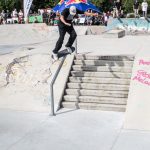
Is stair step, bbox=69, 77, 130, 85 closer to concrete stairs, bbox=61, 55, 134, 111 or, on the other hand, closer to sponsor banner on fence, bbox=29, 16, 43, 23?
concrete stairs, bbox=61, 55, 134, 111

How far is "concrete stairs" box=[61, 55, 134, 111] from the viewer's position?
876 centimetres

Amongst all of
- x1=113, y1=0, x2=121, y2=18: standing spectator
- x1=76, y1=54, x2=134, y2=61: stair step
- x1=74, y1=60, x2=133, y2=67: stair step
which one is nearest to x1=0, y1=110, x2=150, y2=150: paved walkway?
x1=74, y1=60, x2=133, y2=67: stair step

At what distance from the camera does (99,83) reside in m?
→ 9.28

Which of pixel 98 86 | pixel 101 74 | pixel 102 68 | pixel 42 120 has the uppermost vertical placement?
pixel 102 68

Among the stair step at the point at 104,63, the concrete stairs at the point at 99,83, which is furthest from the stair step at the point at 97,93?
the stair step at the point at 104,63

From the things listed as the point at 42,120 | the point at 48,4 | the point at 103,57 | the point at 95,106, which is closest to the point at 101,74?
the point at 103,57

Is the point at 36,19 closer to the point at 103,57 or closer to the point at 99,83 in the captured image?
the point at 103,57

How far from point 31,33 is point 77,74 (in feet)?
41.3

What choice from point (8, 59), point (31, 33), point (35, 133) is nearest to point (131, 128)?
point (35, 133)

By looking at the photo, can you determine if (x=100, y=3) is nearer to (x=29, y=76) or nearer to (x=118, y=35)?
(x=118, y=35)

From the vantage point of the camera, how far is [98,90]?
9094 millimetres

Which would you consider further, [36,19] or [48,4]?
[48,4]

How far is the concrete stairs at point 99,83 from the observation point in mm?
8758

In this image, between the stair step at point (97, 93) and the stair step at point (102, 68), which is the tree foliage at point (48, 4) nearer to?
the stair step at point (102, 68)
